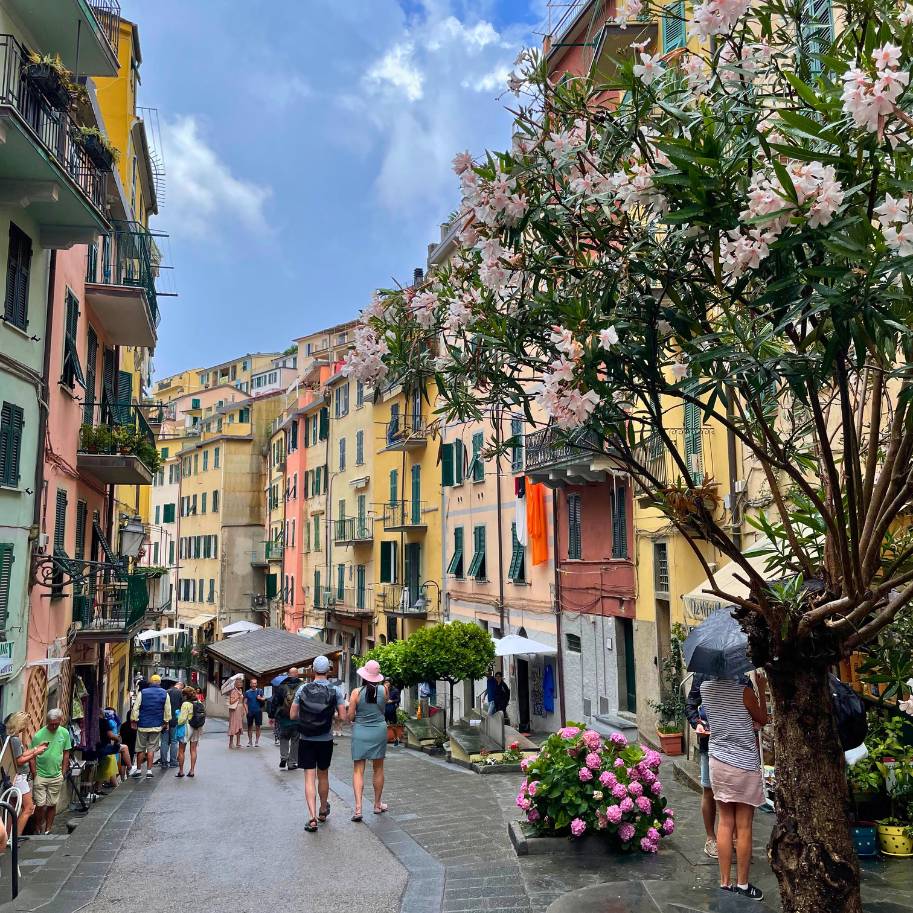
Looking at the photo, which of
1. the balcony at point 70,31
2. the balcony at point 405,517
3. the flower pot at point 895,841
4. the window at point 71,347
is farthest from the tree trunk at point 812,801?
the balcony at point 405,517

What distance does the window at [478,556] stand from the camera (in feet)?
96.5

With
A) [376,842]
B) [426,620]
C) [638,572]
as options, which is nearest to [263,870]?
[376,842]

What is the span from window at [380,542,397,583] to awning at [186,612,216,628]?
25.4m

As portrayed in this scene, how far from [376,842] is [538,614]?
16611mm

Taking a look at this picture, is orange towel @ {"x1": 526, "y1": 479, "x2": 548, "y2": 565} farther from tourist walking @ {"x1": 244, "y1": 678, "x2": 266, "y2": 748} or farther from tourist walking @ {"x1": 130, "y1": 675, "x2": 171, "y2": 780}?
tourist walking @ {"x1": 130, "y1": 675, "x2": 171, "y2": 780}

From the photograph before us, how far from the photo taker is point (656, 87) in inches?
215

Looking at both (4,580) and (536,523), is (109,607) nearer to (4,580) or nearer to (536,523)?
(4,580)

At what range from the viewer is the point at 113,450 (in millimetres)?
18719

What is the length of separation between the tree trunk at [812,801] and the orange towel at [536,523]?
19647 millimetres

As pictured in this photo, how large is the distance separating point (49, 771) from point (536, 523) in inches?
618

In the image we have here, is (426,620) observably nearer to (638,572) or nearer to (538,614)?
(538,614)

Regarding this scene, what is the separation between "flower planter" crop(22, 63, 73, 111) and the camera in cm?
1246

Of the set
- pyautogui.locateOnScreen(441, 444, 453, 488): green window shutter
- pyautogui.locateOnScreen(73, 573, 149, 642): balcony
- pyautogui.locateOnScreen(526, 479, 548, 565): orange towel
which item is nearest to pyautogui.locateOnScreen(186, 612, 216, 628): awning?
pyautogui.locateOnScreen(441, 444, 453, 488): green window shutter

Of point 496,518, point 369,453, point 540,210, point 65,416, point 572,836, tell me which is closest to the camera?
point 540,210
